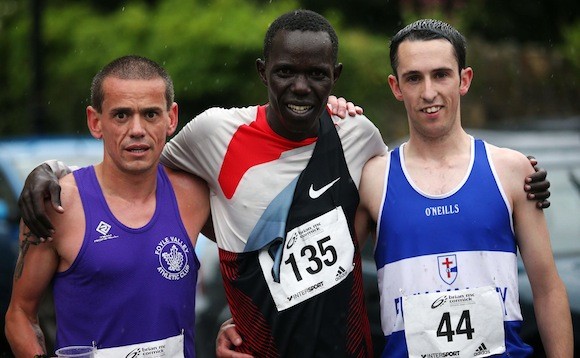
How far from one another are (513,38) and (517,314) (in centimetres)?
1475

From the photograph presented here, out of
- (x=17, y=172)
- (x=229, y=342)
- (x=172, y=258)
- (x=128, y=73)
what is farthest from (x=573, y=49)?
(x=172, y=258)

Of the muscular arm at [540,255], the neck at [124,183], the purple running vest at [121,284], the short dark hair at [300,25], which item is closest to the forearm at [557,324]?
the muscular arm at [540,255]

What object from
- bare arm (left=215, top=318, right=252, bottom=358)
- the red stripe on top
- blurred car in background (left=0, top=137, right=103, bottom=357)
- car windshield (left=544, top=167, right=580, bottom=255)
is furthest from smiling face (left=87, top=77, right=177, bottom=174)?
blurred car in background (left=0, top=137, right=103, bottom=357)

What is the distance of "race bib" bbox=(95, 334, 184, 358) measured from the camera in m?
4.13

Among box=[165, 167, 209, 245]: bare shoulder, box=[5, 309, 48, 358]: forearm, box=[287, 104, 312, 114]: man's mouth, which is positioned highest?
box=[287, 104, 312, 114]: man's mouth

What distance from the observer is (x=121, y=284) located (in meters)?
4.15

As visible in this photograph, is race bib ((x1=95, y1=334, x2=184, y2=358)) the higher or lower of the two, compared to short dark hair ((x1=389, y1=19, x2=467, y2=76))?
lower

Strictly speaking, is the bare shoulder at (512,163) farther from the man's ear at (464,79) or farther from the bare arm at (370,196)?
the bare arm at (370,196)

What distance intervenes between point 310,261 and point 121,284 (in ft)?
2.54

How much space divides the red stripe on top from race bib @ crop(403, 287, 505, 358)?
2.97 ft

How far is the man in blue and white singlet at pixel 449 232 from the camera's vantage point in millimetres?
4199

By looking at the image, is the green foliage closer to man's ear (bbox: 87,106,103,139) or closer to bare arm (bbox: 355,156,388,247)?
bare arm (bbox: 355,156,388,247)

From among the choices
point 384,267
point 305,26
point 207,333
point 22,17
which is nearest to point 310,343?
point 384,267

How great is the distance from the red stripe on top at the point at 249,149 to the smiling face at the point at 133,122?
1.04 ft
